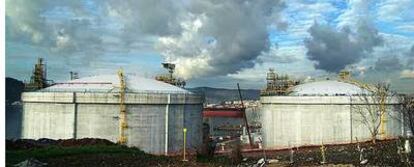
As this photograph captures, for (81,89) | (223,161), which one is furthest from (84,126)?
(223,161)

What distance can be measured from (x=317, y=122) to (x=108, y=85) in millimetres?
15384

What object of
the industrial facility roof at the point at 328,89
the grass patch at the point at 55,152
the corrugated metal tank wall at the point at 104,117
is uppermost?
the industrial facility roof at the point at 328,89

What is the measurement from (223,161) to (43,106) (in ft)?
48.6

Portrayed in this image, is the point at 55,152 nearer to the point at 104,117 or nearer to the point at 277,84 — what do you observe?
the point at 104,117

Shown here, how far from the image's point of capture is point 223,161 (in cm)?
2158

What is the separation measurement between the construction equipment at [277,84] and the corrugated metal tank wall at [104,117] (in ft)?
41.1

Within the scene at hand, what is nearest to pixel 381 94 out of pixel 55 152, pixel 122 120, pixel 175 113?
Answer: pixel 175 113

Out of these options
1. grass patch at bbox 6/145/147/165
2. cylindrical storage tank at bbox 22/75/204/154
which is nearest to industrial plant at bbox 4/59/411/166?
cylindrical storage tank at bbox 22/75/204/154

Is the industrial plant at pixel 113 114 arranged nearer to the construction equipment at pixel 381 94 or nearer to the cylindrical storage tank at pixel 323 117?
the cylindrical storage tank at pixel 323 117

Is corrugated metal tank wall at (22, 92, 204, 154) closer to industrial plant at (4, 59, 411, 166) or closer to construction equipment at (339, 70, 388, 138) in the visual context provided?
industrial plant at (4, 59, 411, 166)

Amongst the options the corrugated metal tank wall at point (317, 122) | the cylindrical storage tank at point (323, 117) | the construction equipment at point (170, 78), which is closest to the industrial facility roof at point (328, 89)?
the cylindrical storage tank at point (323, 117)

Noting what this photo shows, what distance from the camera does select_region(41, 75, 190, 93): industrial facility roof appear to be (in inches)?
1249

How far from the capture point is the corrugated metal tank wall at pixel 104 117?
29.9 m
